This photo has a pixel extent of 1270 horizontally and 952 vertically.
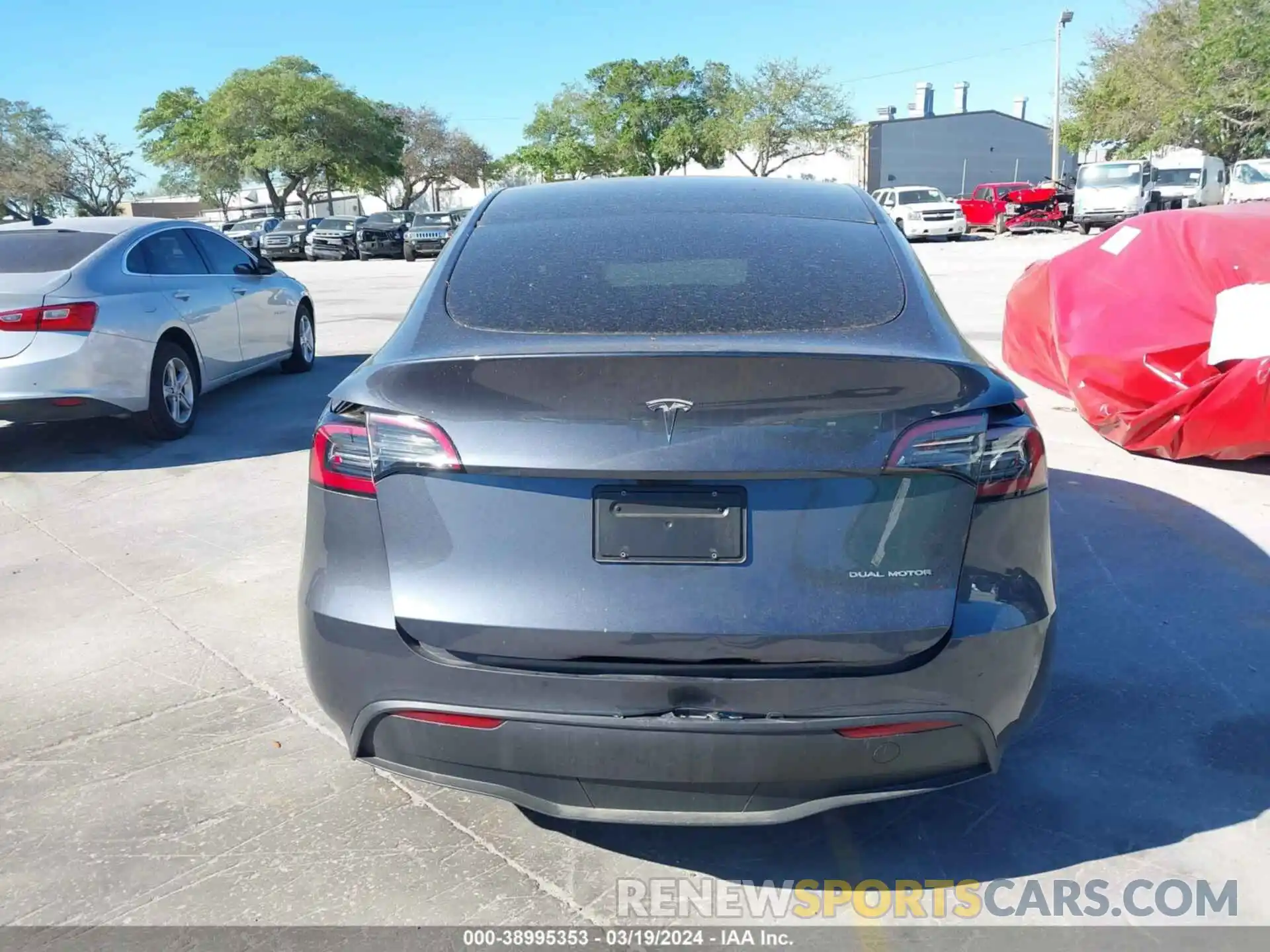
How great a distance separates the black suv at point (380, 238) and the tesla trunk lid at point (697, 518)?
3394 centimetres

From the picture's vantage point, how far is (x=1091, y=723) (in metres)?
3.48

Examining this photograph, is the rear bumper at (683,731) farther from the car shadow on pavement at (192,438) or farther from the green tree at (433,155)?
the green tree at (433,155)

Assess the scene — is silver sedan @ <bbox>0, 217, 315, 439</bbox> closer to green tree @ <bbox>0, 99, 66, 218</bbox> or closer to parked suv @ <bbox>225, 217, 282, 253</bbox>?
parked suv @ <bbox>225, 217, 282, 253</bbox>

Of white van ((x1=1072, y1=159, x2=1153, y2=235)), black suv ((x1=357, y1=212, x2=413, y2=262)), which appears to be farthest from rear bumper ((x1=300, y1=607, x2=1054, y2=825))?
white van ((x1=1072, y1=159, x2=1153, y2=235))

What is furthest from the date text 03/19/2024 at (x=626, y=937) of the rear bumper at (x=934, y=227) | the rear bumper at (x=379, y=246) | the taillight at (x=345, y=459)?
the rear bumper at (x=379, y=246)

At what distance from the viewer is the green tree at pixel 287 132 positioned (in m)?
52.9

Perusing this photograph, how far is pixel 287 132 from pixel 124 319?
51.9m

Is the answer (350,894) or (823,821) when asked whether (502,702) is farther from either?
(823,821)

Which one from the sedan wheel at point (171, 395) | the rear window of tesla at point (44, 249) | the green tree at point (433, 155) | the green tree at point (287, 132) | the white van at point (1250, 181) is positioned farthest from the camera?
the green tree at point (433, 155)

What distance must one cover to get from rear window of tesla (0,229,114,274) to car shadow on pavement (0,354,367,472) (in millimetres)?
1300

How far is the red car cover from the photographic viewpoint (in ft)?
19.9

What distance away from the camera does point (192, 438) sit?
7.72 meters

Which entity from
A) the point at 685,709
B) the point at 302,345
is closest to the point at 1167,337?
the point at 685,709

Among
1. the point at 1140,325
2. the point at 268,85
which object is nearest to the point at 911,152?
the point at 268,85
